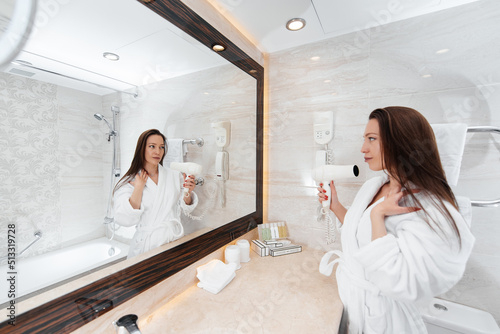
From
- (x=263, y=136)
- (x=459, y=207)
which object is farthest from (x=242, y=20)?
(x=459, y=207)

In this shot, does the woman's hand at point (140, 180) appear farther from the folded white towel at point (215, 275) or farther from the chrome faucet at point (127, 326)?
the folded white towel at point (215, 275)

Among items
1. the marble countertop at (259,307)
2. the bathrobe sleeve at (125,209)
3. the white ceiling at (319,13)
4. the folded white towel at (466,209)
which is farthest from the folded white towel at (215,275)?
the white ceiling at (319,13)

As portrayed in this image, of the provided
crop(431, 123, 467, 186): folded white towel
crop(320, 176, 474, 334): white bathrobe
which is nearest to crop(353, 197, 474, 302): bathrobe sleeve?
crop(320, 176, 474, 334): white bathrobe

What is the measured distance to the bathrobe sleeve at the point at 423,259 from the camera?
699 millimetres

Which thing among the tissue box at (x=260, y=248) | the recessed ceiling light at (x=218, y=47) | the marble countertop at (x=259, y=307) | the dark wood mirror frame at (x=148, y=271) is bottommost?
the marble countertop at (x=259, y=307)

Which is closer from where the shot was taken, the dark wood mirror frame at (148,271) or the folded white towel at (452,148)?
the dark wood mirror frame at (148,271)

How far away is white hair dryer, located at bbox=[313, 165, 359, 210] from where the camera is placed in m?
1.02

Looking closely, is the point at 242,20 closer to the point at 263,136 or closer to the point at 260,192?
the point at 263,136

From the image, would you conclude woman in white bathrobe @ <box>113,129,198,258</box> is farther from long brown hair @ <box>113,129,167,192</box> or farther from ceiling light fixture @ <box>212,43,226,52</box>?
ceiling light fixture @ <box>212,43,226,52</box>

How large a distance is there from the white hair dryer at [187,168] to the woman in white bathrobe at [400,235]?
2.50ft

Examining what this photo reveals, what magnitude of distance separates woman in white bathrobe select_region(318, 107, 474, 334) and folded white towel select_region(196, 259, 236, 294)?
1.76 feet

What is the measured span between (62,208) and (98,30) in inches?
21.3

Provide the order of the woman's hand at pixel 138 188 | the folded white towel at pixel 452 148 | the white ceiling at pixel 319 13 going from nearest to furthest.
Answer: the woman's hand at pixel 138 188 < the folded white towel at pixel 452 148 < the white ceiling at pixel 319 13

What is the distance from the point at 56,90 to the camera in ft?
1.84
